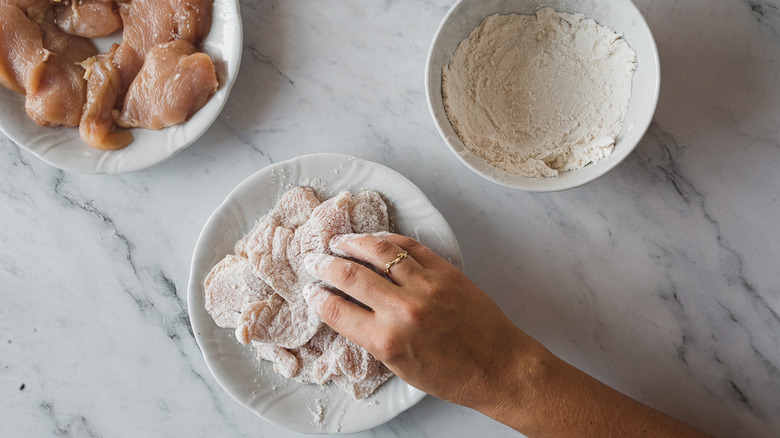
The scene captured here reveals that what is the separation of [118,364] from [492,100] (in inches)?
50.1

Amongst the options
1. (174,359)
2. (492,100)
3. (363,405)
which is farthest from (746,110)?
(174,359)

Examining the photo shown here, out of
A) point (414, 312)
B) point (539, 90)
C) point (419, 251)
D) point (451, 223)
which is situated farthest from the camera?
point (451, 223)

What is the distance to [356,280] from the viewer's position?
121cm

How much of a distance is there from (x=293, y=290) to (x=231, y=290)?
170mm

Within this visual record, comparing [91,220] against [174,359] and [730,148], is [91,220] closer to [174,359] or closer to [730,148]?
[174,359]

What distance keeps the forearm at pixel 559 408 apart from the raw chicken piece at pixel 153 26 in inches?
45.6

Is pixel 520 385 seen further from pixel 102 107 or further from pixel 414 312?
pixel 102 107

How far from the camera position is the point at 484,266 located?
58.8 inches

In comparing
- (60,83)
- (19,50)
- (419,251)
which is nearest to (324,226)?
(419,251)

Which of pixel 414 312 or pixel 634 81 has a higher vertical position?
pixel 634 81

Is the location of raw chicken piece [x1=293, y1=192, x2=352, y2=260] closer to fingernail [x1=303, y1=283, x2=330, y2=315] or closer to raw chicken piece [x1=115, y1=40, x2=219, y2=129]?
fingernail [x1=303, y1=283, x2=330, y2=315]

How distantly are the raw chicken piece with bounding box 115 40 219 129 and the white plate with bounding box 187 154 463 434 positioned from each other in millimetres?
254

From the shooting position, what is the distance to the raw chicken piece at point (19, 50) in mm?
1445

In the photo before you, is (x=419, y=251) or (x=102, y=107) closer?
(x=419, y=251)
